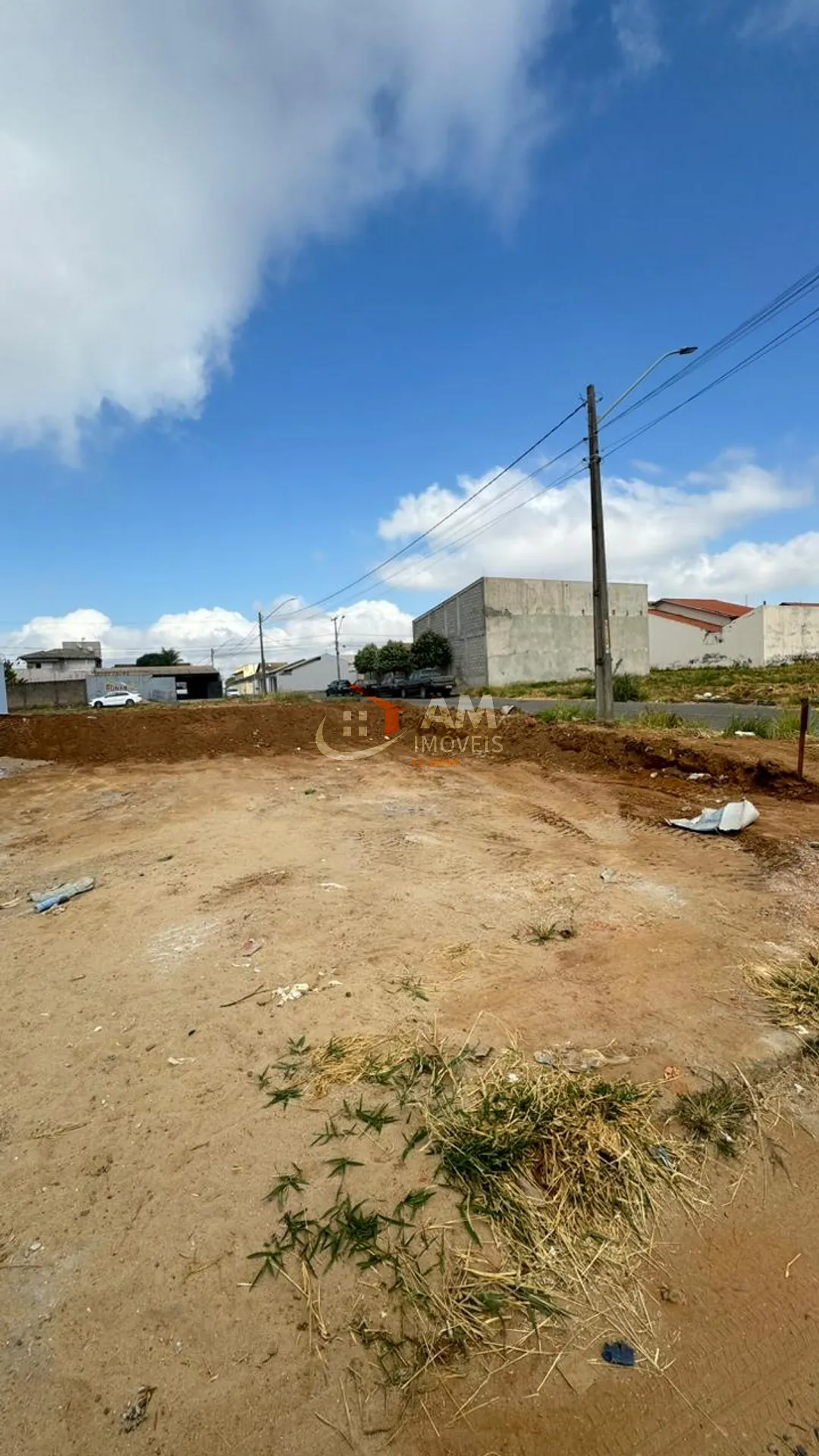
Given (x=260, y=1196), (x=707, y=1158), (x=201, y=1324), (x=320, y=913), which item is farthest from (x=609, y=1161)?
(x=320, y=913)

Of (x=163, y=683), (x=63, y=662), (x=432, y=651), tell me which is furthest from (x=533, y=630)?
(x=63, y=662)

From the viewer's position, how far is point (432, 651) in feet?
139

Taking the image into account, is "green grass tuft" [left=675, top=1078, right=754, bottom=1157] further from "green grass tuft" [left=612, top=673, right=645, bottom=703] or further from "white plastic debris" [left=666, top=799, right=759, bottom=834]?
"green grass tuft" [left=612, top=673, right=645, bottom=703]

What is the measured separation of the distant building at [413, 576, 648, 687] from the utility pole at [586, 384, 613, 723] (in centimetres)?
2390

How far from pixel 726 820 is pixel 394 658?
41078 millimetres

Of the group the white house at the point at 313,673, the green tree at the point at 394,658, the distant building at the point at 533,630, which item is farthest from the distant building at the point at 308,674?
the distant building at the point at 533,630

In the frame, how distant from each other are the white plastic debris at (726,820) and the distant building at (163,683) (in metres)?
39.3

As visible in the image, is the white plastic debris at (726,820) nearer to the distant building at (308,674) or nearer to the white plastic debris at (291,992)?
the white plastic debris at (291,992)

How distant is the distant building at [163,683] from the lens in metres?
43.2

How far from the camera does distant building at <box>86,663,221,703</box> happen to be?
142ft

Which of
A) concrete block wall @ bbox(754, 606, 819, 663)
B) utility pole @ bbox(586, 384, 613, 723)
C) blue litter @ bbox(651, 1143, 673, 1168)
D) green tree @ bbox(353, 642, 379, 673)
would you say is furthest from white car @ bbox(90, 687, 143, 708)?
concrete block wall @ bbox(754, 606, 819, 663)

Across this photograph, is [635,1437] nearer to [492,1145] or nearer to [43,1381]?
[492,1145]

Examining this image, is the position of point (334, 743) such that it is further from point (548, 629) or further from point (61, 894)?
point (548, 629)

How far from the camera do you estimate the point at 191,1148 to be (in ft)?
7.47
